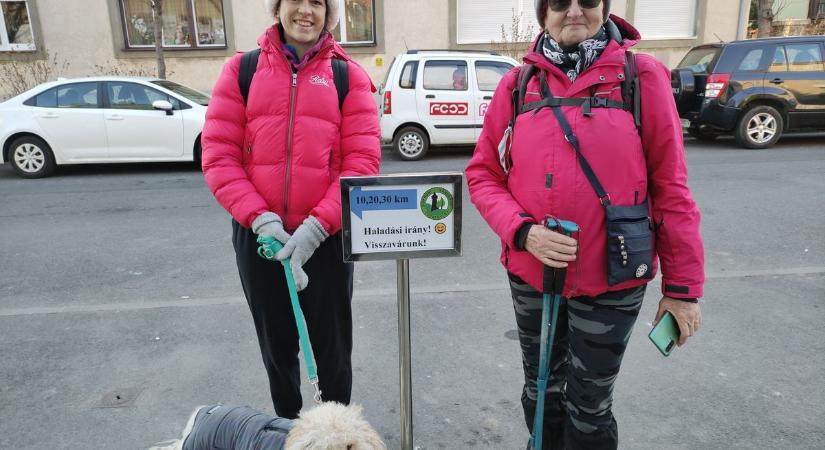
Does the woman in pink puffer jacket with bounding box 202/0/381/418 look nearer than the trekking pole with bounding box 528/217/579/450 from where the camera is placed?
No

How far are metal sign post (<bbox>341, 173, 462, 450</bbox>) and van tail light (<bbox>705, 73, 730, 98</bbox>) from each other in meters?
10.0

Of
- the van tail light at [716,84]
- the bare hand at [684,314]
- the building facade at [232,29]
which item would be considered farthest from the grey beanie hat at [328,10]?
the building facade at [232,29]

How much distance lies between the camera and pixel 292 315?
2.43 m

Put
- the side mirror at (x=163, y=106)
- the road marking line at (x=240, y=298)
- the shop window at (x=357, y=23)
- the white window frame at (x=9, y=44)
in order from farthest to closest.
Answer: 1. the shop window at (x=357, y=23)
2. the white window frame at (x=9, y=44)
3. the side mirror at (x=163, y=106)
4. the road marking line at (x=240, y=298)

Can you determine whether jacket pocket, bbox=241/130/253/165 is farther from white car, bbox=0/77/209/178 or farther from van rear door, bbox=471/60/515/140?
van rear door, bbox=471/60/515/140

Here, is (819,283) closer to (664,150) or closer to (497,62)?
(664,150)

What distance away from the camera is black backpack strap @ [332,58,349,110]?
2.30 m

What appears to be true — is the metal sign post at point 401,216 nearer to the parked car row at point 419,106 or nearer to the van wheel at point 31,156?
the parked car row at point 419,106

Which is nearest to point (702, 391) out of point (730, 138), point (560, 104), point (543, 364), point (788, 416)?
point (788, 416)

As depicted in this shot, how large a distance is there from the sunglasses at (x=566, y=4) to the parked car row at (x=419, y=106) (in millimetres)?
8244

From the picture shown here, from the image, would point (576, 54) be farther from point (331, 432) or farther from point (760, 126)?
point (760, 126)

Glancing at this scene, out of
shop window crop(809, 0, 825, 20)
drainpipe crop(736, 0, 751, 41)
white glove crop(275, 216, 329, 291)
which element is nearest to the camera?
white glove crop(275, 216, 329, 291)

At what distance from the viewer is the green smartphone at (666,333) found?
76.5 inches

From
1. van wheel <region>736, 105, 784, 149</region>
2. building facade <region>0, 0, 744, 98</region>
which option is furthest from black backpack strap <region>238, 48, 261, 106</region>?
building facade <region>0, 0, 744, 98</region>
